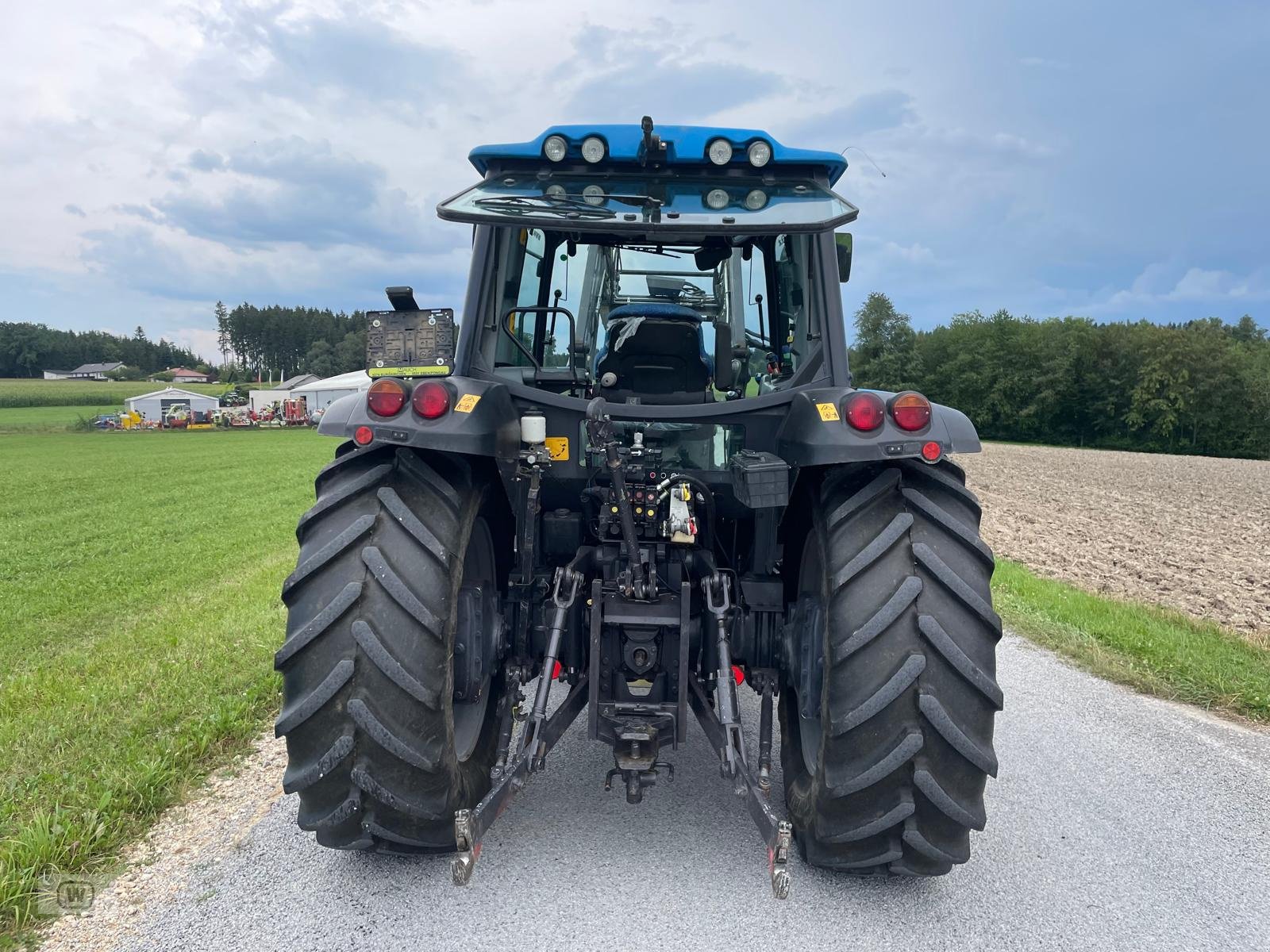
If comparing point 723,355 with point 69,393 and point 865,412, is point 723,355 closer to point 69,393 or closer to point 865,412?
point 865,412

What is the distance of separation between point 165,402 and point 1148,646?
257 ft

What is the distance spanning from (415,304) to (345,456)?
683mm

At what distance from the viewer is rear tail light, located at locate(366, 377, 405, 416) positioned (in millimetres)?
2518

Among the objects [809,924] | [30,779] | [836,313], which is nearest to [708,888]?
[809,924]

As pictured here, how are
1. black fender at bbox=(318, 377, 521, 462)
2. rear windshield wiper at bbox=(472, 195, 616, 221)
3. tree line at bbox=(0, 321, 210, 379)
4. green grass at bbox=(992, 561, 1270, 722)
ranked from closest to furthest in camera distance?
black fender at bbox=(318, 377, 521, 462)
rear windshield wiper at bbox=(472, 195, 616, 221)
green grass at bbox=(992, 561, 1270, 722)
tree line at bbox=(0, 321, 210, 379)

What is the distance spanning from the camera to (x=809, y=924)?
244 centimetres

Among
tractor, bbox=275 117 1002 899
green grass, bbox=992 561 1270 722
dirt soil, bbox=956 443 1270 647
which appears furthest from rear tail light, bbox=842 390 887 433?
dirt soil, bbox=956 443 1270 647

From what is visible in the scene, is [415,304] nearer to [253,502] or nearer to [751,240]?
[751,240]

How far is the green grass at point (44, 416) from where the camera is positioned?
4872 centimetres

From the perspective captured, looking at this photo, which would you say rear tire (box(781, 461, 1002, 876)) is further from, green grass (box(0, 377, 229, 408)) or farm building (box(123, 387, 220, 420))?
green grass (box(0, 377, 229, 408))

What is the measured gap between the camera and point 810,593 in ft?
9.23

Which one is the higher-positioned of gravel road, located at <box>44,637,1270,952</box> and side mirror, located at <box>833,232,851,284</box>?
side mirror, located at <box>833,232,851,284</box>

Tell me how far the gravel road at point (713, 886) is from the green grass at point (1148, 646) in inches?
51.1

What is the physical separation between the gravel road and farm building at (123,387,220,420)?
238 feet
